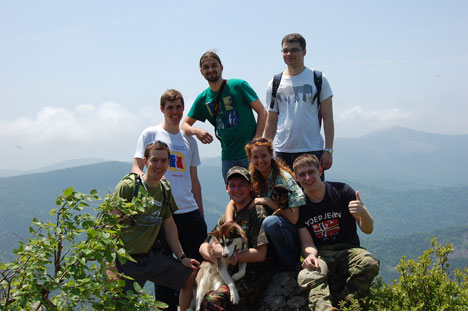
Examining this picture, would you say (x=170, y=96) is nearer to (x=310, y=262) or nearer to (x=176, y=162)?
(x=176, y=162)

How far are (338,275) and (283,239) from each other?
3.16 feet

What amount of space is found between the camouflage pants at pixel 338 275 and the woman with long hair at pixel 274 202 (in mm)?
456

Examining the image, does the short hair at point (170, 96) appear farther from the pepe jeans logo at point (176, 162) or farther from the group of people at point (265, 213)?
the pepe jeans logo at point (176, 162)

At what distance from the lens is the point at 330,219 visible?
5.75m

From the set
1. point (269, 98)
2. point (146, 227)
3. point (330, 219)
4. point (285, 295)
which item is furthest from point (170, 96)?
point (285, 295)

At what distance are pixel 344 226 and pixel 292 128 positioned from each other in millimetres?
2037

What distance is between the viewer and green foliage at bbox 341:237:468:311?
5473 mm

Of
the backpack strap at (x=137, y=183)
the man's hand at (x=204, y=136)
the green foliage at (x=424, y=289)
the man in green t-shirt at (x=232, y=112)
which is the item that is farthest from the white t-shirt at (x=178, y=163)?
the green foliage at (x=424, y=289)

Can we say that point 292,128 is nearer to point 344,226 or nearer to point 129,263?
point 344,226

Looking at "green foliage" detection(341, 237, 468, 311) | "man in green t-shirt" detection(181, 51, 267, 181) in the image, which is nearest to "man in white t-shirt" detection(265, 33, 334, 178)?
"man in green t-shirt" detection(181, 51, 267, 181)

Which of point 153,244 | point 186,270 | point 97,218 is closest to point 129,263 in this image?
point 153,244

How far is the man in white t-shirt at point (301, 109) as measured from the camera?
22.8 ft

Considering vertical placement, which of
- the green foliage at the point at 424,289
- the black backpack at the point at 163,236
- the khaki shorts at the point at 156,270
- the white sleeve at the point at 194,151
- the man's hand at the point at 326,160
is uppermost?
the white sleeve at the point at 194,151

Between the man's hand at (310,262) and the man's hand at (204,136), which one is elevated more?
the man's hand at (204,136)
